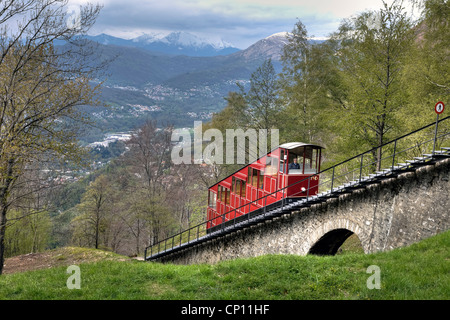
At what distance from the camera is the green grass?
265 inches

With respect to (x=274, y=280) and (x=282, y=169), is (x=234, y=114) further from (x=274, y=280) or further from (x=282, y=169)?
(x=274, y=280)

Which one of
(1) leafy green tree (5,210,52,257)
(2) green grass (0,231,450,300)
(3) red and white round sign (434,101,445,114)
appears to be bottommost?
(2) green grass (0,231,450,300)

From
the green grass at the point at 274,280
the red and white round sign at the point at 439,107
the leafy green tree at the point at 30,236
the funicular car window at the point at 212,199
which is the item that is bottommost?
the green grass at the point at 274,280

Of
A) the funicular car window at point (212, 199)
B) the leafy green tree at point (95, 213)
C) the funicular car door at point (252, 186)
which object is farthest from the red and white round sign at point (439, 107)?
A: the leafy green tree at point (95, 213)

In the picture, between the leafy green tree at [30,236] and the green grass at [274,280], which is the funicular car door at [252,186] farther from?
the leafy green tree at [30,236]

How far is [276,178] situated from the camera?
1499 cm

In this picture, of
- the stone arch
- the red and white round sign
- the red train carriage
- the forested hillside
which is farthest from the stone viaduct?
the forested hillside

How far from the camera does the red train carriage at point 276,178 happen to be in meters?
14.5

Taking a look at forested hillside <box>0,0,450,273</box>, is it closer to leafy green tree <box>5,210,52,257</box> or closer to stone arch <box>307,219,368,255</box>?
leafy green tree <box>5,210,52,257</box>

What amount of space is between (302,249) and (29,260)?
609 inches

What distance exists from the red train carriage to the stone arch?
5.27 feet

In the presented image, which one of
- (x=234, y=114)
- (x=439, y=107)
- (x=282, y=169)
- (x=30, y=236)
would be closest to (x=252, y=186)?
(x=282, y=169)

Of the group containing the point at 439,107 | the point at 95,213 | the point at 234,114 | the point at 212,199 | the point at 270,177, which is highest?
the point at 234,114

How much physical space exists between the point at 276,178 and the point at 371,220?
492 cm
